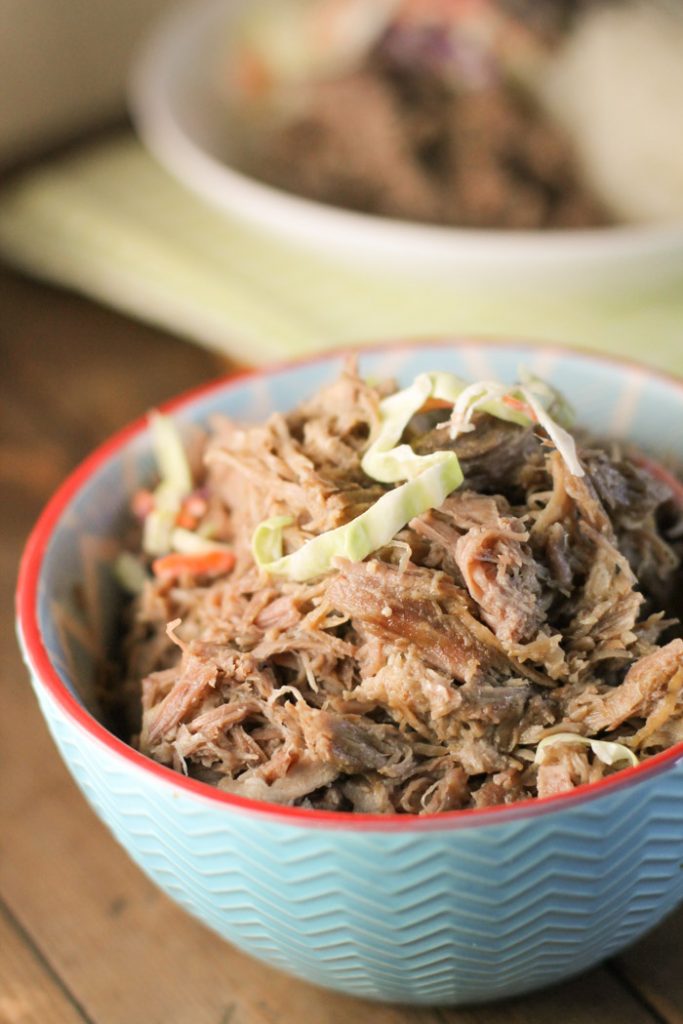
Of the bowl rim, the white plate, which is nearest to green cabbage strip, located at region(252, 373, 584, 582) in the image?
the bowl rim

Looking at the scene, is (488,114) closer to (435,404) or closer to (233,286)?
(233,286)

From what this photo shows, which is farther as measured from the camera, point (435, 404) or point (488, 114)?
point (488, 114)

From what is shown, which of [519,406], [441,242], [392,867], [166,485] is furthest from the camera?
[441,242]

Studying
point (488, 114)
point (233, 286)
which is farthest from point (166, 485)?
point (488, 114)

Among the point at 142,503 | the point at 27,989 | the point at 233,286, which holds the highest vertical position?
the point at 142,503

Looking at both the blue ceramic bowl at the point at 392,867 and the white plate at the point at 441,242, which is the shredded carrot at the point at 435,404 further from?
the white plate at the point at 441,242

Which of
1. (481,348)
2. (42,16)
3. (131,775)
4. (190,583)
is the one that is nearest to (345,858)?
(131,775)

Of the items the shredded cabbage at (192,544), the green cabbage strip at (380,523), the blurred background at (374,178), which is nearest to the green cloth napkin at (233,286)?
the blurred background at (374,178)
